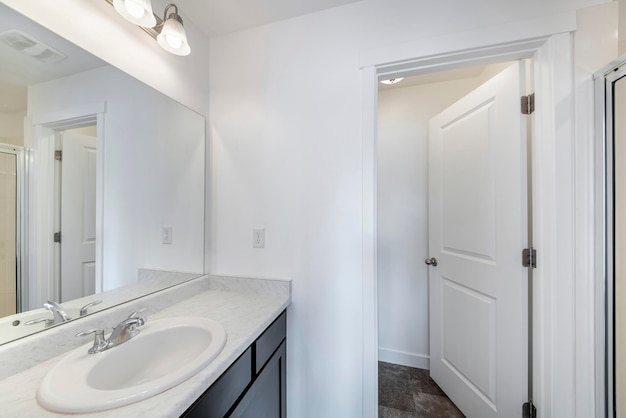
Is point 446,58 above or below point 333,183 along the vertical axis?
above

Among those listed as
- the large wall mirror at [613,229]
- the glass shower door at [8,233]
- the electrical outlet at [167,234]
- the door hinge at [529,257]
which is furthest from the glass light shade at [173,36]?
the door hinge at [529,257]

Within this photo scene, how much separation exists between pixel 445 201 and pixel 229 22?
174cm

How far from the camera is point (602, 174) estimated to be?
2.95 feet

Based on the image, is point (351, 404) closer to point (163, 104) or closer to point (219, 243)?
point (219, 243)

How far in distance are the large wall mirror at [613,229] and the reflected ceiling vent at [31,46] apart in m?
2.00

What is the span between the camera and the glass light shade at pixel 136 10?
2.74ft

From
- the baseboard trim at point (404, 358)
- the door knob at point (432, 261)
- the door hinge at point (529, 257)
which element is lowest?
the baseboard trim at point (404, 358)

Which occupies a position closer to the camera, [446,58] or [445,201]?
[446,58]

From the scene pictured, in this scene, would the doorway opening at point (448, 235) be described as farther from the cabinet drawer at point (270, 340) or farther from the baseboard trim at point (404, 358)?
the cabinet drawer at point (270, 340)

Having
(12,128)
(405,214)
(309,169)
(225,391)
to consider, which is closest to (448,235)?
(405,214)

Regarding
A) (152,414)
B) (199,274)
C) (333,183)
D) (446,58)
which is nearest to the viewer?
(152,414)

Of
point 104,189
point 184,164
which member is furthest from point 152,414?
point 184,164

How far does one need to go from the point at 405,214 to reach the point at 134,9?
197 centimetres

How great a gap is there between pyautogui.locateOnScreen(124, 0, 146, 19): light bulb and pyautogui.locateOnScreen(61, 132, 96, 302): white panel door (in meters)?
0.50
